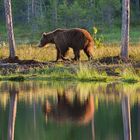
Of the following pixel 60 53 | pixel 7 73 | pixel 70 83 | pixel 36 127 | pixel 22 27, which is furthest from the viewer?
pixel 22 27

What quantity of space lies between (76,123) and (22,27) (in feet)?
197

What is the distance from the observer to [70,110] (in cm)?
1795

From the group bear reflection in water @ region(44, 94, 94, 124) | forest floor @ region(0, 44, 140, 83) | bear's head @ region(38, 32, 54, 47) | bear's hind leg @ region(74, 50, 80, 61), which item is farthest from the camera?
bear's head @ region(38, 32, 54, 47)

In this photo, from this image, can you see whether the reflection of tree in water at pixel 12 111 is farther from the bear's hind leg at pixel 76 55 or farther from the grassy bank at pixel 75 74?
the bear's hind leg at pixel 76 55

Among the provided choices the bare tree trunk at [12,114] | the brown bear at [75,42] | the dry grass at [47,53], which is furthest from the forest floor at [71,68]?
the bare tree trunk at [12,114]

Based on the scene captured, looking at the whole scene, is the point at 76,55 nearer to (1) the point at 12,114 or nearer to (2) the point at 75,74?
(2) the point at 75,74

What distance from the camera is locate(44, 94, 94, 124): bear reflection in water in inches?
655

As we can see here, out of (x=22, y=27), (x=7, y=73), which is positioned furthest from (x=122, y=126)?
(x=22, y=27)

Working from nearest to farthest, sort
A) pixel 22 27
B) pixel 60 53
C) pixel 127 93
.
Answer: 1. pixel 127 93
2. pixel 60 53
3. pixel 22 27

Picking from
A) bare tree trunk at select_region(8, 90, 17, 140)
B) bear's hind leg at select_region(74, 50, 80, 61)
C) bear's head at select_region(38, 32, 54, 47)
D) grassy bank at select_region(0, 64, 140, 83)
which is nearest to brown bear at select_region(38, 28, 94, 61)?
bear's hind leg at select_region(74, 50, 80, 61)

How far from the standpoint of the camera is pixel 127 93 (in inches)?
821

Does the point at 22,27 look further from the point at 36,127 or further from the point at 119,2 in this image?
the point at 36,127

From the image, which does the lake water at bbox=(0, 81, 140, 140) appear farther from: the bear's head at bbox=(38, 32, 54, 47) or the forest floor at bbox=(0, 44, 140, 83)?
the bear's head at bbox=(38, 32, 54, 47)

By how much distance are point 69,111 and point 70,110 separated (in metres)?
0.17
